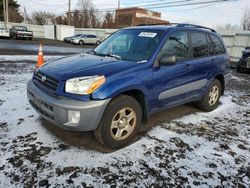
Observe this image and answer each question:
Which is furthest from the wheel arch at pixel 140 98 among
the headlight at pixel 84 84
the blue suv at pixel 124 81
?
the headlight at pixel 84 84

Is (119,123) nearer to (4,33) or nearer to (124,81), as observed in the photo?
(124,81)

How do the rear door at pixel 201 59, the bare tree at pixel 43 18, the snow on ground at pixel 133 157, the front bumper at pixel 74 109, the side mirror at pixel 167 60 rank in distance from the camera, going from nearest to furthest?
the snow on ground at pixel 133 157, the front bumper at pixel 74 109, the side mirror at pixel 167 60, the rear door at pixel 201 59, the bare tree at pixel 43 18

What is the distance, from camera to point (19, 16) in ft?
196

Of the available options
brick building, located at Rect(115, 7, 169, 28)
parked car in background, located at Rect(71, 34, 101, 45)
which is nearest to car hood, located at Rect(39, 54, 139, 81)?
parked car in background, located at Rect(71, 34, 101, 45)

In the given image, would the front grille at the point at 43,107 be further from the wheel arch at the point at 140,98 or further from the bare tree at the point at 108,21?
the bare tree at the point at 108,21

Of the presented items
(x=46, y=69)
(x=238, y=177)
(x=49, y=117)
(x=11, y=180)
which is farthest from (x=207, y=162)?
(x=46, y=69)

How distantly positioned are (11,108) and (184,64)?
11.3 ft

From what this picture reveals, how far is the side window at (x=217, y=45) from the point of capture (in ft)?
16.7

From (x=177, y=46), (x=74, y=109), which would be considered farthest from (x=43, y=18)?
(x=74, y=109)

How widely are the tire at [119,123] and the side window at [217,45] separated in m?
2.67

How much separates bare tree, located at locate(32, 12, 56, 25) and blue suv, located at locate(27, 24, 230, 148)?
230ft

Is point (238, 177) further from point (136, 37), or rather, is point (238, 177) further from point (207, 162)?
point (136, 37)

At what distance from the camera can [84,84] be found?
118 inches

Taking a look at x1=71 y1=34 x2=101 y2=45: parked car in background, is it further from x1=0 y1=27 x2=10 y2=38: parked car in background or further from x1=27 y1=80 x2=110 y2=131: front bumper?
x1=27 y1=80 x2=110 y2=131: front bumper
